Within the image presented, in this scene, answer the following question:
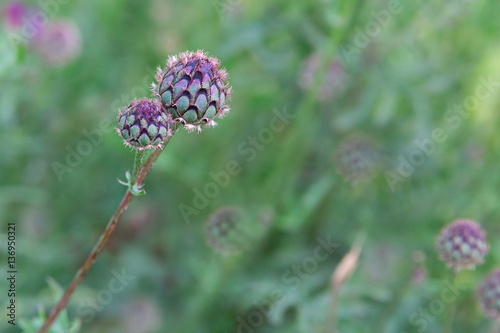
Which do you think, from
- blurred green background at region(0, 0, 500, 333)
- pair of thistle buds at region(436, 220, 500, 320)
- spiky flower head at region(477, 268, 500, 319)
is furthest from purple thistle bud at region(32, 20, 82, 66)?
spiky flower head at region(477, 268, 500, 319)

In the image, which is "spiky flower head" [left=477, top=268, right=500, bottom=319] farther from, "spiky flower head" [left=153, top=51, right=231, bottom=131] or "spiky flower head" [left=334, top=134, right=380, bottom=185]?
"spiky flower head" [left=153, top=51, right=231, bottom=131]

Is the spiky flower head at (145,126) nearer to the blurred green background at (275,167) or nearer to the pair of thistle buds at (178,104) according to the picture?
the pair of thistle buds at (178,104)

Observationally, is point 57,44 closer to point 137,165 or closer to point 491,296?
point 137,165

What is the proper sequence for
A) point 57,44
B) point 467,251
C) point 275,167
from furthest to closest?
1. point 57,44
2. point 275,167
3. point 467,251

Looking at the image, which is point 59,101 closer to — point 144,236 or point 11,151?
point 11,151

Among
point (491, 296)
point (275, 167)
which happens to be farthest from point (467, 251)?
point (275, 167)

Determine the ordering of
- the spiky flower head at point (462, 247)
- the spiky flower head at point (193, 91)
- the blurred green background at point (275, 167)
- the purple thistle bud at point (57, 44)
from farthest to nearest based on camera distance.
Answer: the purple thistle bud at point (57, 44)
the blurred green background at point (275, 167)
the spiky flower head at point (462, 247)
the spiky flower head at point (193, 91)

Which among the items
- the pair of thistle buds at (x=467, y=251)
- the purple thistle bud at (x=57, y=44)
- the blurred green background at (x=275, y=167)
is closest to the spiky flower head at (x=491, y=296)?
the pair of thistle buds at (x=467, y=251)
